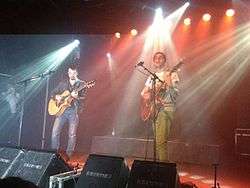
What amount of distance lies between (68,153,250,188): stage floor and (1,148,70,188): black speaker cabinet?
204 cm

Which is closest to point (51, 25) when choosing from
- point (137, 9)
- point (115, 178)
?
point (137, 9)

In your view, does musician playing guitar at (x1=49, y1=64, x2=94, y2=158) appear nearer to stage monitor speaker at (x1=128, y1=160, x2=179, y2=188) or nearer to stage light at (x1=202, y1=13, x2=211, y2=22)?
stage light at (x1=202, y1=13, x2=211, y2=22)

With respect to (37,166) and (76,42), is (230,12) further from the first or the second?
(37,166)

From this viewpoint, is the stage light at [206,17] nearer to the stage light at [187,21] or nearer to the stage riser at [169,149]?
the stage light at [187,21]

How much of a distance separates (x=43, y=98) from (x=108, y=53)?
209cm

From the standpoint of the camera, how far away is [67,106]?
23.5ft

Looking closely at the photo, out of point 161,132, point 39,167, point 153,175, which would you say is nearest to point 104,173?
point 153,175

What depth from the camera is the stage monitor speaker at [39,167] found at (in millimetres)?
3824

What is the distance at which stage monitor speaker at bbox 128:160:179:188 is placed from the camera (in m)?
3.23

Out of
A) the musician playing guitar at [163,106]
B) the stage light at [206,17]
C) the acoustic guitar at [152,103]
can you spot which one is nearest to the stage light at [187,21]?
the stage light at [206,17]

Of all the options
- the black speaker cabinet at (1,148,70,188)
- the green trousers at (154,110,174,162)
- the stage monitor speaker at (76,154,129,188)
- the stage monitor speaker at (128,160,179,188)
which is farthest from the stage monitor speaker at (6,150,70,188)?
the green trousers at (154,110,174,162)

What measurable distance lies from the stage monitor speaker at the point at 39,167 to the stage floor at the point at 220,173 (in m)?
2.06

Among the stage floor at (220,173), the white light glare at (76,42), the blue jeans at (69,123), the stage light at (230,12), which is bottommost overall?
the stage floor at (220,173)

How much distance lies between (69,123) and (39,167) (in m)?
3.52
